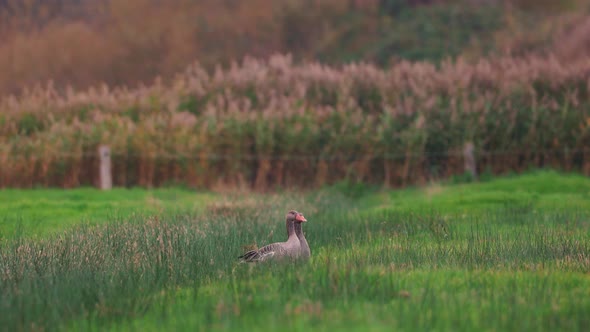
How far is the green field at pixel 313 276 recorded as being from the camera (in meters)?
7.67

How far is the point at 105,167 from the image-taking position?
1000 inches

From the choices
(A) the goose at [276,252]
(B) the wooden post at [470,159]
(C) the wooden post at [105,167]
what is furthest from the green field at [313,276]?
(B) the wooden post at [470,159]

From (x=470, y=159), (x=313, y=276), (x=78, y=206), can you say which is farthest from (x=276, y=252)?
(x=470, y=159)

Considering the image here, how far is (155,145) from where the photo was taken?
87.7 ft

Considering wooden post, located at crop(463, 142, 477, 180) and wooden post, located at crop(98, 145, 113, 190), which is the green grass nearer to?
wooden post, located at crop(98, 145, 113, 190)

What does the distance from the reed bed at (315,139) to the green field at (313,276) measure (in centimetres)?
986

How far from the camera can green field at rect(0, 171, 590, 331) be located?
25.2ft

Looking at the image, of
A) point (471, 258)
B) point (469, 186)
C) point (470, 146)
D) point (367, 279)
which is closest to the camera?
point (367, 279)

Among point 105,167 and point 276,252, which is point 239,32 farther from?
point 276,252

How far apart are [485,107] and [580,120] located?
8.82ft

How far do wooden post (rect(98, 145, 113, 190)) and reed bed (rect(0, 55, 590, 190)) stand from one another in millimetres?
999

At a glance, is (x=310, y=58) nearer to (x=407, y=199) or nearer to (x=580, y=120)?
(x=580, y=120)

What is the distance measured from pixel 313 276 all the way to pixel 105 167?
1735 centimetres

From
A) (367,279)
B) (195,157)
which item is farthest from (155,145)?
(367,279)
